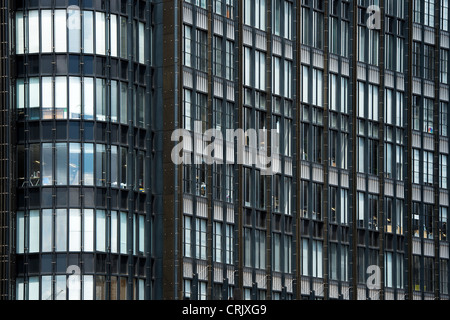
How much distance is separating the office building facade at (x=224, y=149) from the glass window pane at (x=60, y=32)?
25 cm

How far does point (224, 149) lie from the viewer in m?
106

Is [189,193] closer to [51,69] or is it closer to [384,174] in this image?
[51,69]

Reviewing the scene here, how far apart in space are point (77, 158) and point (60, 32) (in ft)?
24.5

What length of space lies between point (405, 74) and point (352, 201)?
11286mm

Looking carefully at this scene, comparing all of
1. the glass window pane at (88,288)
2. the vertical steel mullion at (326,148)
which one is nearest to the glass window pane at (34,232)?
the glass window pane at (88,288)

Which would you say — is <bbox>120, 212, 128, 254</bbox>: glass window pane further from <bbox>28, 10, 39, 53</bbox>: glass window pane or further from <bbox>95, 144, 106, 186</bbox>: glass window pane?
<bbox>28, 10, 39, 53</bbox>: glass window pane

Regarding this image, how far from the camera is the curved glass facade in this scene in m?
98.1

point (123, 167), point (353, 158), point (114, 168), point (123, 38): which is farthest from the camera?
point (353, 158)

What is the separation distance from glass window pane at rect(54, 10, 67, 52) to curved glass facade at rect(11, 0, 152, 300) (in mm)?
58

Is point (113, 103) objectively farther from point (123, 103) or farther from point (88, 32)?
point (88, 32)

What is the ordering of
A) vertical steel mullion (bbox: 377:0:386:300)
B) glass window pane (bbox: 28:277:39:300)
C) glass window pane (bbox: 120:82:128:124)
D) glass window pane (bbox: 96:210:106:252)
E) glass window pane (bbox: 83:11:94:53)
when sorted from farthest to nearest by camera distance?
vertical steel mullion (bbox: 377:0:386:300), glass window pane (bbox: 120:82:128:124), glass window pane (bbox: 83:11:94:53), glass window pane (bbox: 96:210:106:252), glass window pane (bbox: 28:277:39:300)

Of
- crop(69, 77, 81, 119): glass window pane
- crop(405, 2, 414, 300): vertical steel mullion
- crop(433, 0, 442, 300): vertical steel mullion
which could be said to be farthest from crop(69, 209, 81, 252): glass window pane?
crop(433, 0, 442, 300): vertical steel mullion

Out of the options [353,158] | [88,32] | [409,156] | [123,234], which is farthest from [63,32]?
[409,156]

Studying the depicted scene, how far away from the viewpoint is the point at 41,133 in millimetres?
99125
